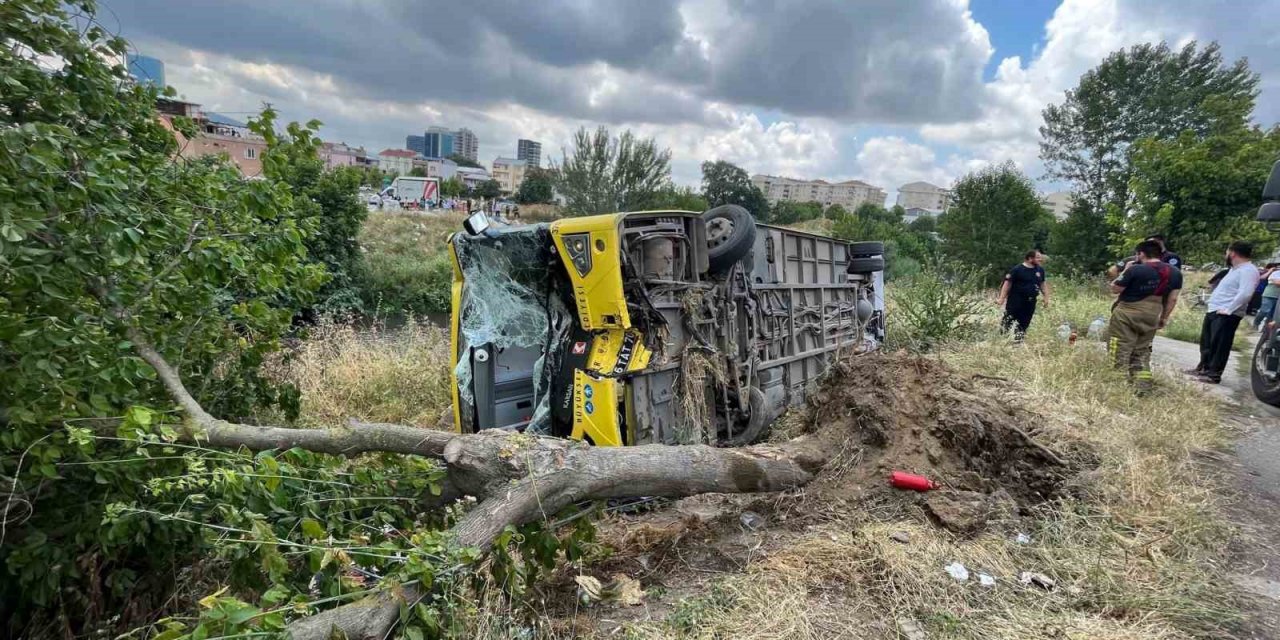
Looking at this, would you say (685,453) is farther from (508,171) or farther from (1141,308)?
(508,171)

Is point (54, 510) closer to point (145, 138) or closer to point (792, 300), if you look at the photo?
point (145, 138)

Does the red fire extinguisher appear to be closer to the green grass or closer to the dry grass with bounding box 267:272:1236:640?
the dry grass with bounding box 267:272:1236:640

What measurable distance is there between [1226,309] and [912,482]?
653cm

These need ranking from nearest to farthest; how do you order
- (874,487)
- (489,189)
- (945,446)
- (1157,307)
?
(874,487), (945,446), (1157,307), (489,189)

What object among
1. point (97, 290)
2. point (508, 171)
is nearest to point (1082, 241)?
point (97, 290)

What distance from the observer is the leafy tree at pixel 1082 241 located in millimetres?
25219

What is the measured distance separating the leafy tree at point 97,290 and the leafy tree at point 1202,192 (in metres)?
22.5

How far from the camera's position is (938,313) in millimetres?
8016

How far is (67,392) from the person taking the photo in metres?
2.01

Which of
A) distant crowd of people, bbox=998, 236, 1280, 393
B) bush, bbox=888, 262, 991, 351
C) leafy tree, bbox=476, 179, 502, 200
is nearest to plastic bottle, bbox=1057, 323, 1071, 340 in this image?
bush, bbox=888, 262, 991, 351

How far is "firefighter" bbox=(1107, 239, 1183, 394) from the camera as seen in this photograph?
6.16m

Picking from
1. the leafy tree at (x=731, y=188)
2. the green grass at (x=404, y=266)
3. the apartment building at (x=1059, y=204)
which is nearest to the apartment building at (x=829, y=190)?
the apartment building at (x=1059, y=204)

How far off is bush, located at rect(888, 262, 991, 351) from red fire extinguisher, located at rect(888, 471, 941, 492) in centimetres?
481

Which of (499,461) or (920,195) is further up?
(920,195)
